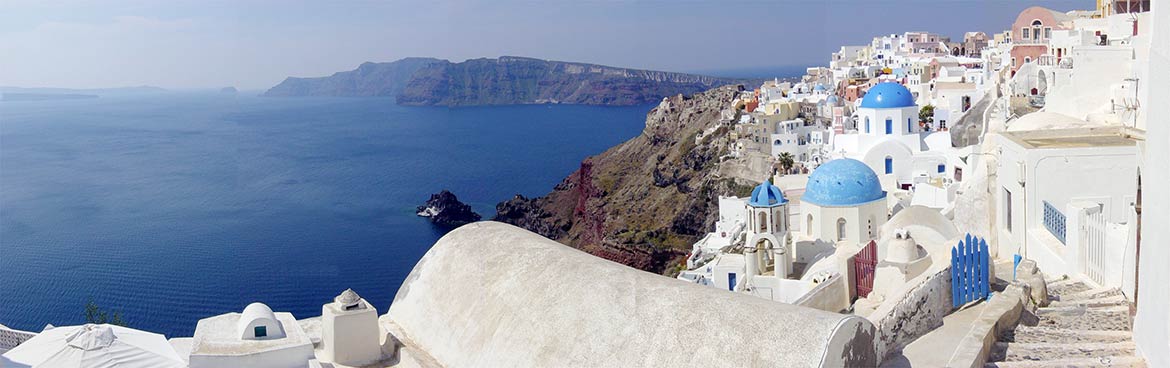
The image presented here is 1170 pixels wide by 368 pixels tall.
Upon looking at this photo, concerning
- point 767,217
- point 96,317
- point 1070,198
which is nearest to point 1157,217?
point 1070,198

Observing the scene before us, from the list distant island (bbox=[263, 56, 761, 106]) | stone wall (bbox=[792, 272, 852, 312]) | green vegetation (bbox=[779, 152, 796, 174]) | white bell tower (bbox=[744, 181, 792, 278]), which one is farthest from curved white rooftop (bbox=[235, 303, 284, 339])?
distant island (bbox=[263, 56, 761, 106])

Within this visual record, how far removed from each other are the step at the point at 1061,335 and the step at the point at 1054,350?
0.28ft

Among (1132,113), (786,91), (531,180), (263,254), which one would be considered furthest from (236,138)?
(1132,113)

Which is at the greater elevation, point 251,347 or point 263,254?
point 251,347

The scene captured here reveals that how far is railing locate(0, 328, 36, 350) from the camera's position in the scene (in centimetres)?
738

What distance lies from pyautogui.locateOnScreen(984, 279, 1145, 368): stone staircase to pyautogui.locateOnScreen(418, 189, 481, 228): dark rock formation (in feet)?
134

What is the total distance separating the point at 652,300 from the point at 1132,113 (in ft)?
23.2

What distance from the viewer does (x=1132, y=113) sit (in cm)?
998

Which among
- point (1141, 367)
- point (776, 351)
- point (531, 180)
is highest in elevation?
point (776, 351)

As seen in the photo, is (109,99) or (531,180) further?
(109,99)

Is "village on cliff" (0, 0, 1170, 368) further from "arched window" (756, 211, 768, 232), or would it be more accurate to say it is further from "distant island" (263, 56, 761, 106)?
"distant island" (263, 56, 761, 106)

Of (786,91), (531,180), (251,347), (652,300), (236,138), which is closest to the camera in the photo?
(652,300)

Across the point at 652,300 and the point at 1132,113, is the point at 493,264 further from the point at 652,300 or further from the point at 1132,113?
the point at 1132,113

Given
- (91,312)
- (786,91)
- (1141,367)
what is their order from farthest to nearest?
(786,91) < (91,312) < (1141,367)
